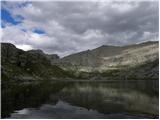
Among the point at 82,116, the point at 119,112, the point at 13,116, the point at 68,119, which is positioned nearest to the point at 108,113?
the point at 119,112

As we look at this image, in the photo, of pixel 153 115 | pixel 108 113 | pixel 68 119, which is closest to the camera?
pixel 68 119

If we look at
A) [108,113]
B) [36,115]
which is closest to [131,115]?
[108,113]

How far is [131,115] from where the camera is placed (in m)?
50.5

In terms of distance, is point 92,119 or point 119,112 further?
point 119,112

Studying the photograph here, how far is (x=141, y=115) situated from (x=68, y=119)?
15.4 m

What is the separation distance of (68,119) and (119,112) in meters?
14.0

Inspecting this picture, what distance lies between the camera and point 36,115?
51.7 meters

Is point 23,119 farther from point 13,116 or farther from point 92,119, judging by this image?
point 92,119

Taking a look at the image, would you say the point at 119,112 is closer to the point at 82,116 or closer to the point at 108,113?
the point at 108,113

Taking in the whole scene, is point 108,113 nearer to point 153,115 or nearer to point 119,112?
point 119,112

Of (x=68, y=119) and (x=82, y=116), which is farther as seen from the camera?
(x=82, y=116)

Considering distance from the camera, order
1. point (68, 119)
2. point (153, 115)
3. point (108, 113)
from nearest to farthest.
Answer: point (68, 119) < point (153, 115) < point (108, 113)

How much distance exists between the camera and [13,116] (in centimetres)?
5016

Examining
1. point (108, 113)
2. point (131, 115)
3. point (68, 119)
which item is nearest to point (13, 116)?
point (68, 119)
